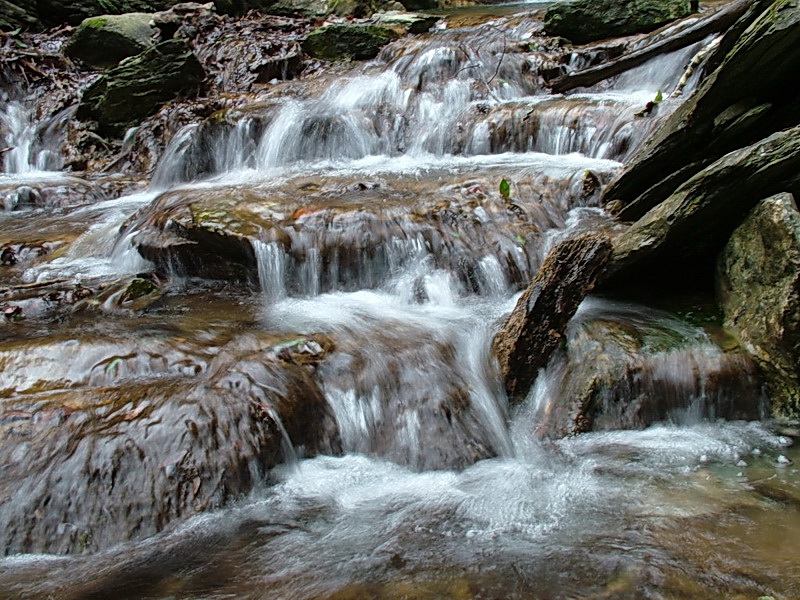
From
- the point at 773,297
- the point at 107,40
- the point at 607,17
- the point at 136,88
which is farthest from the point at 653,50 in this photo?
the point at 107,40

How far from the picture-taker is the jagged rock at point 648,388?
3.60 meters

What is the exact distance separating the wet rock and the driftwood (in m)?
7.32

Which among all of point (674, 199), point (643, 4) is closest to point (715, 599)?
point (674, 199)

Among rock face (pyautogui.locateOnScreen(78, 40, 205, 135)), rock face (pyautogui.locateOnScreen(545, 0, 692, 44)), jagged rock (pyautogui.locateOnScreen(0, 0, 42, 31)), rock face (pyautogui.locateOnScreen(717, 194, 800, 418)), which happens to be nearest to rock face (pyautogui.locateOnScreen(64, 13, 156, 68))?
rock face (pyautogui.locateOnScreen(78, 40, 205, 135))

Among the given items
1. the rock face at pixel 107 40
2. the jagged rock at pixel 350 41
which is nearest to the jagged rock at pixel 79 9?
the rock face at pixel 107 40

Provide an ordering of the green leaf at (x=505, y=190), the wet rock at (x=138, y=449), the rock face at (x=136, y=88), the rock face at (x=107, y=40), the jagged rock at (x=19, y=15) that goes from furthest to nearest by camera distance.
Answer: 1. the jagged rock at (x=19, y=15)
2. the rock face at (x=107, y=40)
3. the rock face at (x=136, y=88)
4. the green leaf at (x=505, y=190)
5. the wet rock at (x=138, y=449)

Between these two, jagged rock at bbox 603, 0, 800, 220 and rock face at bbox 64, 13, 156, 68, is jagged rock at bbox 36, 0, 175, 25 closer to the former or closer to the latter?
rock face at bbox 64, 13, 156, 68

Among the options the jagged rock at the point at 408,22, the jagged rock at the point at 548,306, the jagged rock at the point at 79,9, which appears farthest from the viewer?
the jagged rock at the point at 79,9

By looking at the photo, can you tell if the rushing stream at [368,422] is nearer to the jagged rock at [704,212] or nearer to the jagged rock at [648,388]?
the jagged rock at [648,388]

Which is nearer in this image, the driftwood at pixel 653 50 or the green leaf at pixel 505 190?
the green leaf at pixel 505 190

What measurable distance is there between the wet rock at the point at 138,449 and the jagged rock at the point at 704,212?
2.77 m

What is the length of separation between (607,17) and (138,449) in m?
10.4

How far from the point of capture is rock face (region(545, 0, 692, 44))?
938 centimetres

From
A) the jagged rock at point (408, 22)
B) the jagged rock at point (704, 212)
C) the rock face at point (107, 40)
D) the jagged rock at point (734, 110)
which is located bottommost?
the jagged rock at point (704, 212)
